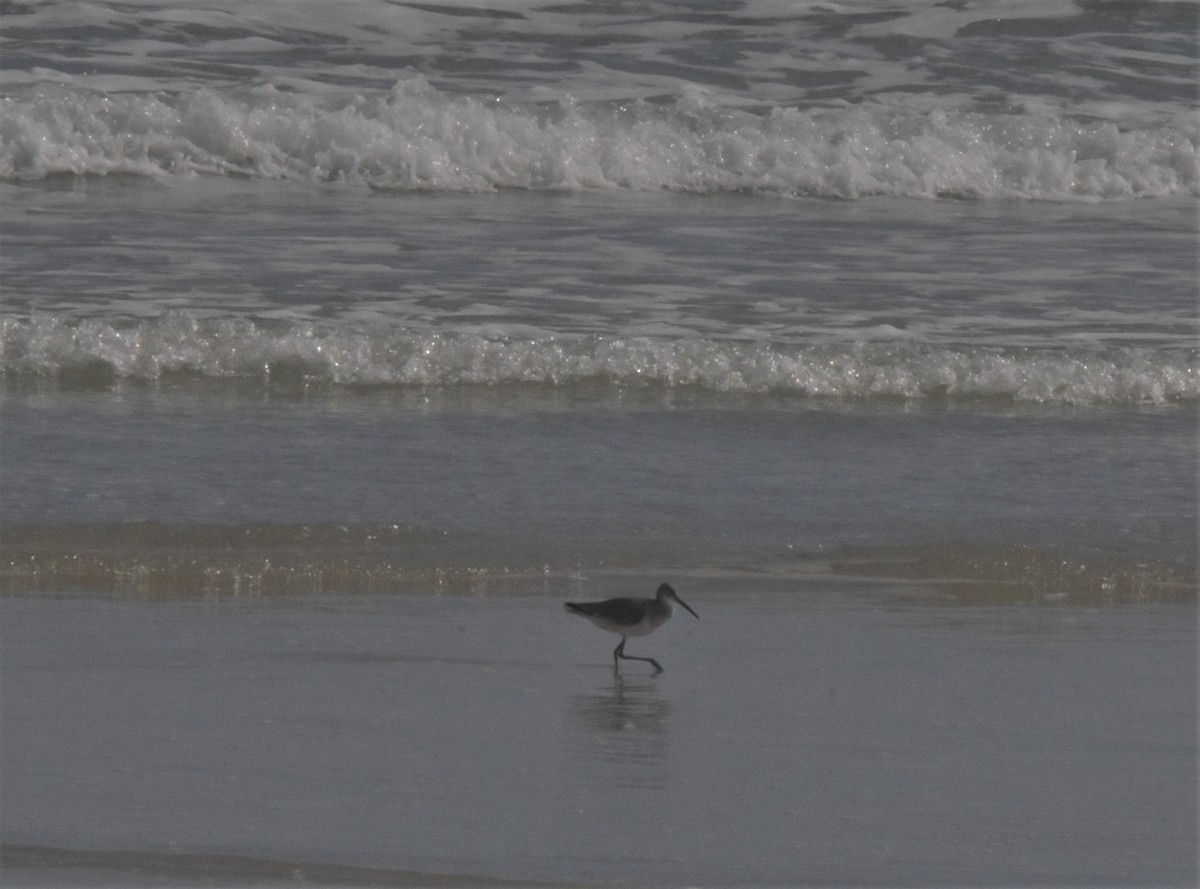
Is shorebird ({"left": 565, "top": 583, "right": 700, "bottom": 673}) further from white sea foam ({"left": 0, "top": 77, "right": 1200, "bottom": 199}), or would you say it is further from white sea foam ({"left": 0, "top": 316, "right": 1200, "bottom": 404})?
white sea foam ({"left": 0, "top": 77, "right": 1200, "bottom": 199})

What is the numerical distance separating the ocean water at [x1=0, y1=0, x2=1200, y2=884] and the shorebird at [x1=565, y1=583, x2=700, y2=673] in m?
0.12

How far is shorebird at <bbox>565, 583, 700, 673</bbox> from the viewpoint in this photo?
471 cm

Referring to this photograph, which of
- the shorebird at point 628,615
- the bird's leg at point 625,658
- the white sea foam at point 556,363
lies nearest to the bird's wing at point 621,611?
the shorebird at point 628,615

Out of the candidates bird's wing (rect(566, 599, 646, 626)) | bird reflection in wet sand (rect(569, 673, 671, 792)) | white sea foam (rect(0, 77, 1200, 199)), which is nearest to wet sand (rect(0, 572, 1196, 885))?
bird reflection in wet sand (rect(569, 673, 671, 792))

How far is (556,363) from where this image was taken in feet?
26.8

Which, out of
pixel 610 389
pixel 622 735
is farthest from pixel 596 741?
pixel 610 389

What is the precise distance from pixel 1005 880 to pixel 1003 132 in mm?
11017

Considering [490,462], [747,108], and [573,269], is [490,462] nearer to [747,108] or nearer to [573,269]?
[573,269]

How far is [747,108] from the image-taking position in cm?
1388

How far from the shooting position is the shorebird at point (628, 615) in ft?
15.4

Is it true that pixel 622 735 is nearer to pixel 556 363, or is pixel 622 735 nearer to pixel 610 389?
pixel 610 389

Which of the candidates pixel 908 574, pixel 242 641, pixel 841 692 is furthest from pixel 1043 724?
pixel 242 641

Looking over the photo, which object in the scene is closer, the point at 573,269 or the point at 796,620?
the point at 796,620

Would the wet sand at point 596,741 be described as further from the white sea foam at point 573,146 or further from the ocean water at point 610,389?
the white sea foam at point 573,146
